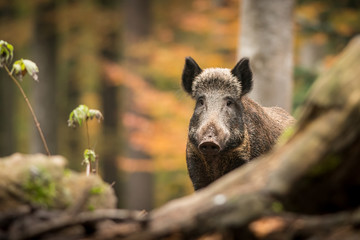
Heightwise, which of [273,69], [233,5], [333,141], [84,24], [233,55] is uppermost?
[84,24]

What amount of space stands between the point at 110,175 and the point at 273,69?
12390mm

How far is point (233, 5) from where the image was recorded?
47.4ft

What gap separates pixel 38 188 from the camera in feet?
9.14

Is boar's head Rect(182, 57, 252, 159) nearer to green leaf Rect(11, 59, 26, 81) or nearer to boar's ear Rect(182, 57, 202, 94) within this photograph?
boar's ear Rect(182, 57, 202, 94)

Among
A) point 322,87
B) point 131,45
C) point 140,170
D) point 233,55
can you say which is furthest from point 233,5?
point 322,87

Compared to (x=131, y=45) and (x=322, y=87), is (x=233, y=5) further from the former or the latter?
(x=322, y=87)

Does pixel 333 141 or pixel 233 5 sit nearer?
pixel 333 141

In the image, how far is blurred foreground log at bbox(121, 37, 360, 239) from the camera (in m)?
2.37

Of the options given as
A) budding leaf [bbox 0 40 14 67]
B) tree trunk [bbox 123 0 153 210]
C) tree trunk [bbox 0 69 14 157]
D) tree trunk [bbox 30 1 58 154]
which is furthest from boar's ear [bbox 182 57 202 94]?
tree trunk [bbox 0 69 14 157]

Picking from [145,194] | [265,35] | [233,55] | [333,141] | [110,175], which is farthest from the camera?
[110,175]

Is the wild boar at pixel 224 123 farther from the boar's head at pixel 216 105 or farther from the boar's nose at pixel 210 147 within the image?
the boar's nose at pixel 210 147

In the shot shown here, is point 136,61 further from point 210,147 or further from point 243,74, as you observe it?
point 210,147

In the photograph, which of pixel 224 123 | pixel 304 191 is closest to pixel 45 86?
pixel 224 123

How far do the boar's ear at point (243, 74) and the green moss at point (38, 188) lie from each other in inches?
138
